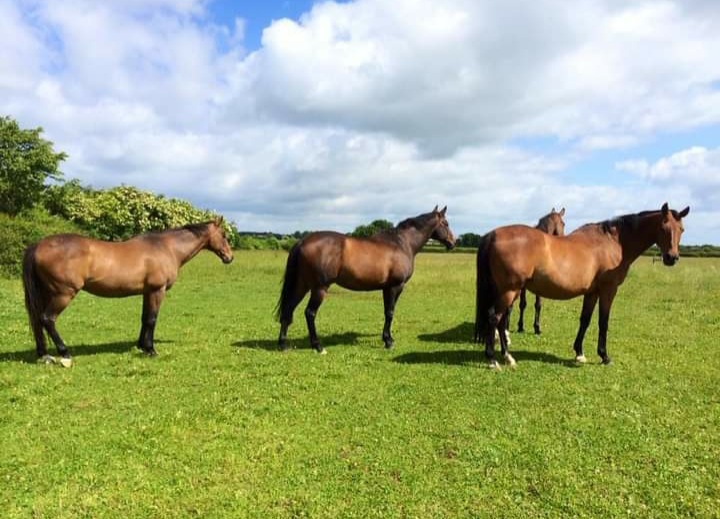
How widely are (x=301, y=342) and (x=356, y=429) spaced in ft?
15.7

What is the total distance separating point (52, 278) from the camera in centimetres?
708

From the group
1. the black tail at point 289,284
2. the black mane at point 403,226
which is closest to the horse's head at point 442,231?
the black mane at point 403,226

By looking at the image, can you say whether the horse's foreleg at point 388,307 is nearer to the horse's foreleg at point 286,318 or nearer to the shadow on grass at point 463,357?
the shadow on grass at point 463,357

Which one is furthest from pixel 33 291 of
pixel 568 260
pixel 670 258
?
pixel 670 258

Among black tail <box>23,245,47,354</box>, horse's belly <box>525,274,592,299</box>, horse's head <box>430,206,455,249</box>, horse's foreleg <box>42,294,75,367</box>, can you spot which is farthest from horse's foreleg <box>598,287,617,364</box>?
black tail <box>23,245,47,354</box>

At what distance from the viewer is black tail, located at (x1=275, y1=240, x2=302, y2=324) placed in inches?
345

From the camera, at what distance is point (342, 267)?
349 inches

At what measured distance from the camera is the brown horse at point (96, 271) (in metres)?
7.08

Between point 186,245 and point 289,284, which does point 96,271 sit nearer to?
point 186,245

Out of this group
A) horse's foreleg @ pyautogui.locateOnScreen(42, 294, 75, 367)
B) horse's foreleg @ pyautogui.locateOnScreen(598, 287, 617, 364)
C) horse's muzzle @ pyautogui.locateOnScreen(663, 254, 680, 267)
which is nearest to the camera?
horse's foreleg @ pyautogui.locateOnScreen(42, 294, 75, 367)

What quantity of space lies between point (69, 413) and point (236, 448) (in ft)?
7.50

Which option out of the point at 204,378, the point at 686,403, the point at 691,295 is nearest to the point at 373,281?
the point at 204,378

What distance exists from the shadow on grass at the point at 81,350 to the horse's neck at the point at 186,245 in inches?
74.5

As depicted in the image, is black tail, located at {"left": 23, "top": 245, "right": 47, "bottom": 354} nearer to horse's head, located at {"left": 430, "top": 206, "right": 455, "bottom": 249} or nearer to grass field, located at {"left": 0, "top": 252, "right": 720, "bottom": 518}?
grass field, located at {"left": 0, "top": 252, "right": 720, "bottom": 518}
